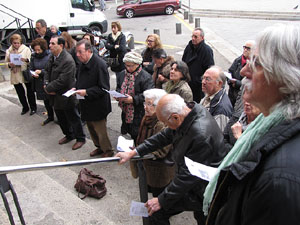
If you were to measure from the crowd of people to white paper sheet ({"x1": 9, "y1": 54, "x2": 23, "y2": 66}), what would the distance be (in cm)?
12

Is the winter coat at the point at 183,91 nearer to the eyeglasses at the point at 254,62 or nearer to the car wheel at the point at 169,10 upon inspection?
the eyeglasses at the point at 254,62

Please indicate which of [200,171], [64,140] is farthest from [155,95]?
[64,140]

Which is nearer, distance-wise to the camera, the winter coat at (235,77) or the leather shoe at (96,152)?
the winter coat at (235,77)

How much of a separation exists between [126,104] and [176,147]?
2.13m

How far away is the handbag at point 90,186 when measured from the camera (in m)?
4.16

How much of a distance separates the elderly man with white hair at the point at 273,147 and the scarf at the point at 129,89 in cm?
337

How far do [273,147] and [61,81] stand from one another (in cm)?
458

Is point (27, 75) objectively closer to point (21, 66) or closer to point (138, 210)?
point (21, 66)

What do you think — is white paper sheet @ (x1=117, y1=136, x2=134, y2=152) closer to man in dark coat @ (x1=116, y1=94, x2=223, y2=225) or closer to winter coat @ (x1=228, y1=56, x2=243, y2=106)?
man in dark coat @ (x1=116, y1=94, x2=223, y2=225)

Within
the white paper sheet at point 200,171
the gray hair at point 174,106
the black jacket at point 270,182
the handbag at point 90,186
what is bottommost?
the handbag at point 90,186

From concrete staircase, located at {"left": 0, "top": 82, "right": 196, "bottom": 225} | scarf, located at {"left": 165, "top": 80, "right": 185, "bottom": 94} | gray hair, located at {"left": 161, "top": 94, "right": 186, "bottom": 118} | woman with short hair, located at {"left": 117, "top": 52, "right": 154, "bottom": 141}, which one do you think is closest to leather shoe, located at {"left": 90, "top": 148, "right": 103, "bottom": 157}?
concrete staircase, located at {"left": 0, "top": 82, "right": 196, "bottom": 225}

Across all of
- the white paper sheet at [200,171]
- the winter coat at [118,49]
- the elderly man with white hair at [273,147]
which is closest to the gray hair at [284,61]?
the elderly man with white hair at [273,147]

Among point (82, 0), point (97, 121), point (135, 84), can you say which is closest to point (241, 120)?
point (135, 84)

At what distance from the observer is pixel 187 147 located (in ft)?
8.25
